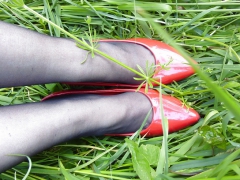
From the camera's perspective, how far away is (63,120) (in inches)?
30.1

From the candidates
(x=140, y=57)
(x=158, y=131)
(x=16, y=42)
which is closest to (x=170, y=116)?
(x=158, y=131)

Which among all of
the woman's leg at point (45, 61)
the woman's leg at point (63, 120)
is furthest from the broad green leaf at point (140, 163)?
the woman's leg at point (45, 61)

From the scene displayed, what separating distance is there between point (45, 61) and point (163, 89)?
397mm

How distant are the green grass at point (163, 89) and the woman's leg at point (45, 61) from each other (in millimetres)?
88

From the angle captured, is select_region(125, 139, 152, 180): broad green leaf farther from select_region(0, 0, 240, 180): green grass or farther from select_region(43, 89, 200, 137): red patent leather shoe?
select_region(43, 89, 200, 137): red patent leather shoe

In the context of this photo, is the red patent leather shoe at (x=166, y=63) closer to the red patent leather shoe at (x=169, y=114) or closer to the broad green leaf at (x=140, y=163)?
the red patent leather shoe at (x=169, y=114)

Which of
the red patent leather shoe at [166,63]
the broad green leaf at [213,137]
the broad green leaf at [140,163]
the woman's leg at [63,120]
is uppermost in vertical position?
the red patent leather shoe at [166,63]

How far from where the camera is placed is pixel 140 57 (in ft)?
3.03

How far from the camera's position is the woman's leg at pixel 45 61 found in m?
0.70

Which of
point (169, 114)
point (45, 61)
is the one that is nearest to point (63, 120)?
point (45, 61)

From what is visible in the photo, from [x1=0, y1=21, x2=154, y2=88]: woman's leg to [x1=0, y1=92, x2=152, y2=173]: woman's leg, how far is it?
0.06 meters

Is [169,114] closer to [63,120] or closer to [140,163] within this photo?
[140,163]

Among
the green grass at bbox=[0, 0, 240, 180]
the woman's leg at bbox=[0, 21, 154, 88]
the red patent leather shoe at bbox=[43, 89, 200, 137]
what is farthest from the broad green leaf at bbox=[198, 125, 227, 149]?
the woman's leg at bbox=[0, 21, 154, 88]

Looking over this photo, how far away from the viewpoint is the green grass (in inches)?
32.2
